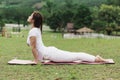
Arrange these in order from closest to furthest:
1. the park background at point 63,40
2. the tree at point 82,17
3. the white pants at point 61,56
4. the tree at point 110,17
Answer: the park background at point 63,40 < the white pants at point 61,56 < the tree at point 110,17 < the tree at point 82,17

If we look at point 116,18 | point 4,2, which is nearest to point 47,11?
point 4,2

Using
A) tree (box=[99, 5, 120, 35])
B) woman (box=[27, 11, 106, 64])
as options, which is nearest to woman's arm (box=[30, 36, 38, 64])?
woman (box=[27, 11, 106, 64])

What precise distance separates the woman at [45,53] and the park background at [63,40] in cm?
39

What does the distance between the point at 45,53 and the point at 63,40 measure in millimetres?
12799

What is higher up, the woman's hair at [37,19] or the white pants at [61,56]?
the woman's hair at [37,19]

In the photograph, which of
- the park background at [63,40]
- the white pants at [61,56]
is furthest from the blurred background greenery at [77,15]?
the white pants at [61,56]

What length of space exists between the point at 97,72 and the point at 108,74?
263 millimetres

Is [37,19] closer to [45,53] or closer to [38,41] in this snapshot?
[38,41]

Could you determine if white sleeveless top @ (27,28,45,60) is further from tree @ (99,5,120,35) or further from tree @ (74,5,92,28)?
tree @ (74,5,92,28)

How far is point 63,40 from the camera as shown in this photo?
792 inches

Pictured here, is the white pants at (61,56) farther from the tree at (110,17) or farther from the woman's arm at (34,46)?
the tree at (110,17)

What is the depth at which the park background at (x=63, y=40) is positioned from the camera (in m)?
5.94

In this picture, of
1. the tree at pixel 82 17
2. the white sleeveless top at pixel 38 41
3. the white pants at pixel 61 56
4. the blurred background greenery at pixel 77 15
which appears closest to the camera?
the white pants at pixel 61 56

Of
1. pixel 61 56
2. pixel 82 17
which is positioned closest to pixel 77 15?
pixel 82 17
